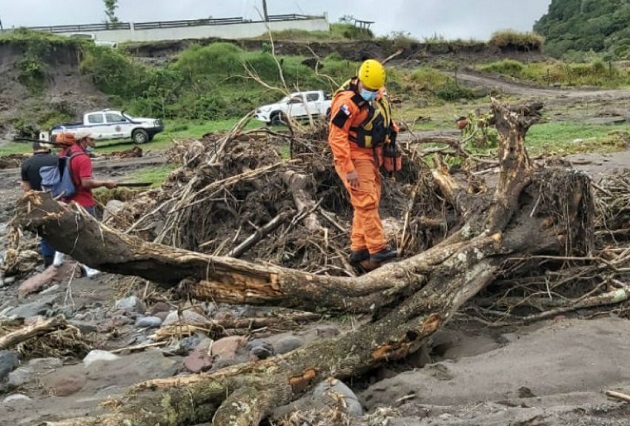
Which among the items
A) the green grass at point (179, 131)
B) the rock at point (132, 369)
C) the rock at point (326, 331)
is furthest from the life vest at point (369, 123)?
the green grass at point (179, 131)

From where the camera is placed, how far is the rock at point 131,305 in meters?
6.54

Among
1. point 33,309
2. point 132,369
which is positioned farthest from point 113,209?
point 132,369

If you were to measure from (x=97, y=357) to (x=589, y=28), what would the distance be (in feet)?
226

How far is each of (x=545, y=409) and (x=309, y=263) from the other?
2989 millimetres

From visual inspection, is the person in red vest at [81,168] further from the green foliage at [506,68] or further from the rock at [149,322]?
the green foliage at [506,68]

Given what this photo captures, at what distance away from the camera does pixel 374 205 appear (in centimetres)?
578

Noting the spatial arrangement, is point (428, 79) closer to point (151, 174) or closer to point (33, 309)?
point (151, 174)

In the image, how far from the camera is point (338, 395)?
385 cm

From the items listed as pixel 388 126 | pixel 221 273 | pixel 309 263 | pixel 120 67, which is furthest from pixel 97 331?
pixel 120 67

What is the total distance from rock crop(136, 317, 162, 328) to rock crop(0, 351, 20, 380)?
114 centimetres

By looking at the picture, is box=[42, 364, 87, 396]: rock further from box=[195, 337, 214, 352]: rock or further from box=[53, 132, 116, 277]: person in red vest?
box=[53, 132, 116, 277]: person in red vest

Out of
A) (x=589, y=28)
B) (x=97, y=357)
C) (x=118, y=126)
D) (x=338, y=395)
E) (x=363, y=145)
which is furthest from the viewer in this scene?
(x=589, y=28)

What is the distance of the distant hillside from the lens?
59.5 meters

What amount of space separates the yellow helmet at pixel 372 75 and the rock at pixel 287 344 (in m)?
1.98
